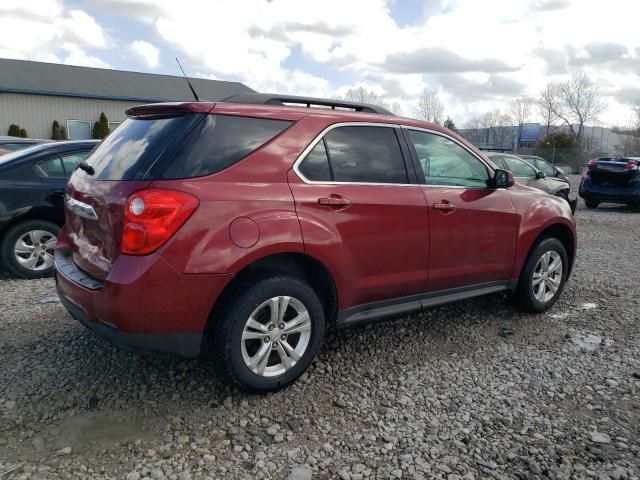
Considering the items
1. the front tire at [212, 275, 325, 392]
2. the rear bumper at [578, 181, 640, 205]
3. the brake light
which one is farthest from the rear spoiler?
the rear bumper at [578, 181, 640, 205]

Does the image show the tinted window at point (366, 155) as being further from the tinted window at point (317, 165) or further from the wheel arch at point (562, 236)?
the wheel arch at point (562, 236)

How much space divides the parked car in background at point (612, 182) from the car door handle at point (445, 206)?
11680mm

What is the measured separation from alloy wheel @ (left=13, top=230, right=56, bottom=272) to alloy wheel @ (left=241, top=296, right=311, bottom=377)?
3.52m

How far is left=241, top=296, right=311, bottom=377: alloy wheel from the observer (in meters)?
3.14

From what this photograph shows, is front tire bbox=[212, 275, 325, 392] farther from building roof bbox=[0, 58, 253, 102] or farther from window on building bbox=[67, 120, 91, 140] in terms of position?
window on building bbox=[67, 120, 91, 140]

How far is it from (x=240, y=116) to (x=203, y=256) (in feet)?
2.93

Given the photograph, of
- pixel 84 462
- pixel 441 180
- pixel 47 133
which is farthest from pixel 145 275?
pixel 47 133

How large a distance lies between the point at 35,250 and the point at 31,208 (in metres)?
0.46

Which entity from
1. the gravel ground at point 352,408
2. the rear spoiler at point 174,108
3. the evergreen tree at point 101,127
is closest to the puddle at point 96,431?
the gravel ground at point 352,408

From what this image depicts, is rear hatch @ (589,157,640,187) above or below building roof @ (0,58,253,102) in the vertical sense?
below

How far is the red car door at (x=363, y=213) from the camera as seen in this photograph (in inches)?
130

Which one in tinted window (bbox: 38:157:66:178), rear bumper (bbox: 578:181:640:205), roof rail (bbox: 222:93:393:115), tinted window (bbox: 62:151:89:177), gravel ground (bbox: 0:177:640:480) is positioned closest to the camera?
gravel ground (bbox: 0:177:640:480)

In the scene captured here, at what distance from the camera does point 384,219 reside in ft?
11.8

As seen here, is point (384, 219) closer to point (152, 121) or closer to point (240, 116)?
point (240, 116)
